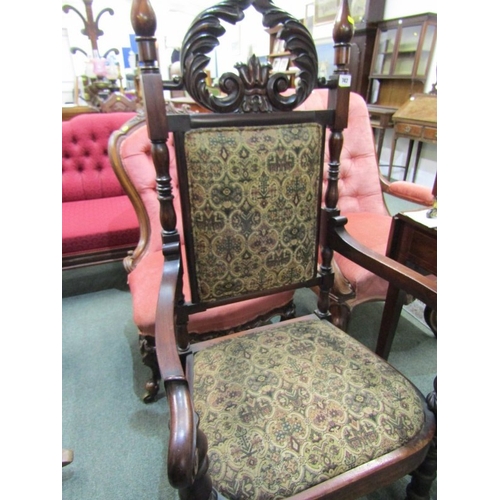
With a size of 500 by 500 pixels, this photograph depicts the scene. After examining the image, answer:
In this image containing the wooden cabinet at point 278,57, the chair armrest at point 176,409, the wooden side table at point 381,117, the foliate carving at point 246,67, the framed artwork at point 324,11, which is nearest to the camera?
the chair armrest at point 176,409

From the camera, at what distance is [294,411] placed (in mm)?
734

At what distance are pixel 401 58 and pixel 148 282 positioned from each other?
3.78 meters

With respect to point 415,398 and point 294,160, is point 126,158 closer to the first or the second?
point 294,160

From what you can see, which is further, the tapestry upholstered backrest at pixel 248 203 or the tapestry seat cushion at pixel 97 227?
the tapestry seat cushion at pixel 97 227

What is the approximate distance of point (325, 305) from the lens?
111 cm

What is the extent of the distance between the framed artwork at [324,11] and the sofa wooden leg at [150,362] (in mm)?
4563

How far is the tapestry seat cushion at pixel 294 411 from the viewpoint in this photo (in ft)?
2.13

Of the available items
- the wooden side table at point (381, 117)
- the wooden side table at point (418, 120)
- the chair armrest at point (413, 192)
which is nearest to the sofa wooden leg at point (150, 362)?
the chair armrest at point (413, 192)

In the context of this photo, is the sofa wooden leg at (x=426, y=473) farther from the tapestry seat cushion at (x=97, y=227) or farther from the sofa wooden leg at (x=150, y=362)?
the tapestry seat cushion at (x=97, y=227)

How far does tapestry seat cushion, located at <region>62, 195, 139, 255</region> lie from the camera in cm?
186

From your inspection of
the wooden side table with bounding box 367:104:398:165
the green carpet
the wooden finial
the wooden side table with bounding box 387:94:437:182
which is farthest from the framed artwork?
the wooden finial

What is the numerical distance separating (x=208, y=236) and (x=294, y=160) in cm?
31

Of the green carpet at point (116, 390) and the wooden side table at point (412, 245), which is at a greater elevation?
the wooden side table at point (412, 245)
